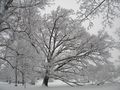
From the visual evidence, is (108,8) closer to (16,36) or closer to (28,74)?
(16,36)

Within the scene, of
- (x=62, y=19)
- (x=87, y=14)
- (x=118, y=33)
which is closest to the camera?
(x=87, y=14)

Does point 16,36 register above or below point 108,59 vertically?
above

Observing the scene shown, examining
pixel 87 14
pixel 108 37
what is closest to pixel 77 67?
pixel 108 37

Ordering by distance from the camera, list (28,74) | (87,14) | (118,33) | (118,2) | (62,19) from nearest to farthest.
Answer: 1. (118,2)
2. (87,14)
3. (28,74)
4. (118,33)
5. (62,19)

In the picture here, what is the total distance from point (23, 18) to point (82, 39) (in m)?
8.47

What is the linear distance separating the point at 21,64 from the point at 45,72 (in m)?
5.16

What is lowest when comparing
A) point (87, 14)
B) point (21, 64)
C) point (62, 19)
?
point (21, 64)

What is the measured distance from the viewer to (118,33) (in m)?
15.0

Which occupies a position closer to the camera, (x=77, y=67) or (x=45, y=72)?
(x=45, y=72)

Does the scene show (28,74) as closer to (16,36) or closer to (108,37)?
(16,36)

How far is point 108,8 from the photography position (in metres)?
5.84

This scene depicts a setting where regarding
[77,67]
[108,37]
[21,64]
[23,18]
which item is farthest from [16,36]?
[108,37]

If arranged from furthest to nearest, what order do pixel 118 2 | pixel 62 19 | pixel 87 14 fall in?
1. pixel 62 19
2. pixel 87 14
3. pixel 118 2

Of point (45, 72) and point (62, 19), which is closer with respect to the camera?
point (45, 72)
